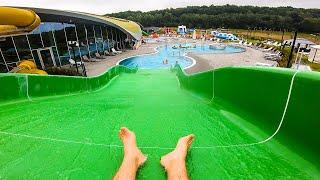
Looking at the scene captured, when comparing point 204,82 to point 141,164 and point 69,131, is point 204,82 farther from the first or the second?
point 141,164

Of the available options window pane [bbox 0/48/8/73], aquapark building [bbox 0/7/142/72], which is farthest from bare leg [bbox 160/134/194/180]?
window pane [bbox 0/48/8/73]

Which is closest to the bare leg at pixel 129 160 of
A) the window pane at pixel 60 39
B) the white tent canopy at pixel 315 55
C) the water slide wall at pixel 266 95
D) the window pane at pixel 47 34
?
the water slide wall at pixel 266 95

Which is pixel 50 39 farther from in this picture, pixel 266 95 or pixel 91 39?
pixel 266 95

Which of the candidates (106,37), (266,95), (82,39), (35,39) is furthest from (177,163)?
(106,37)

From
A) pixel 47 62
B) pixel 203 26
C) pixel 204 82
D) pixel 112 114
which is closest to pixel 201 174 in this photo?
pixel 112 114

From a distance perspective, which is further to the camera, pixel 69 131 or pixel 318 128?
pixel 69 131

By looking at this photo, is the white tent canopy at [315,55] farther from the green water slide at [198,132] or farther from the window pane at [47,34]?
the window pane at [47,34]

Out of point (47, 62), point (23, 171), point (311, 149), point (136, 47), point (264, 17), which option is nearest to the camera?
point (23, 171)
